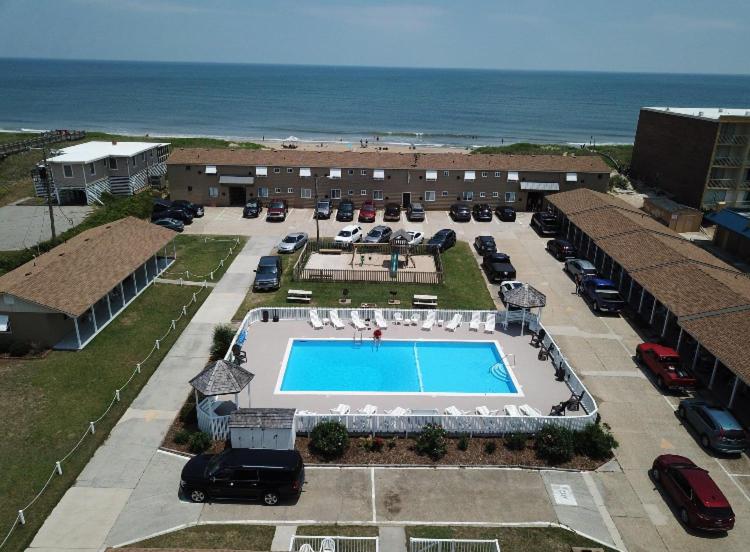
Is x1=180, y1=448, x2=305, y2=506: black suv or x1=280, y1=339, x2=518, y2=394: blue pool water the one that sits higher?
x1=180, y1=448, x2=305, y2=506: black suv

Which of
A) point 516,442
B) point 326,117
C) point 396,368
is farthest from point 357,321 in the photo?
point 326,117

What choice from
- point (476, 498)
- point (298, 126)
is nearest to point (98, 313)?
point (476, 498)

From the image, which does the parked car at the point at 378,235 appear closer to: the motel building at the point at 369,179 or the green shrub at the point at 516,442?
the motel building at the point at 369,179

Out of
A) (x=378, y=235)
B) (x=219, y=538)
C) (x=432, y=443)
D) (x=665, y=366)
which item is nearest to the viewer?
(x=219, y=538)

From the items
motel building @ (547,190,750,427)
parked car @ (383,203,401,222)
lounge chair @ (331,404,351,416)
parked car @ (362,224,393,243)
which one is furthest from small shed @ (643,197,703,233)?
lounge chair @ (331,404,351,416)

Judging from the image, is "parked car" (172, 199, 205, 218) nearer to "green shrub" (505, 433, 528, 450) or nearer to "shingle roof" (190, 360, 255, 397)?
"shingle roof" (190, 360, 255, 397)

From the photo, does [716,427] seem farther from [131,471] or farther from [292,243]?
[292,243]
